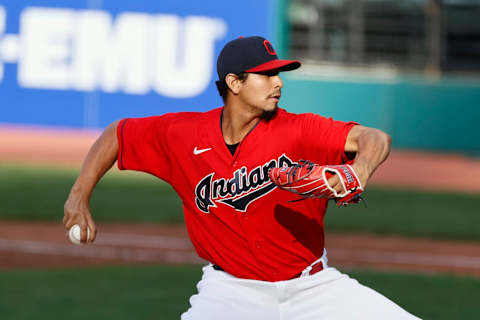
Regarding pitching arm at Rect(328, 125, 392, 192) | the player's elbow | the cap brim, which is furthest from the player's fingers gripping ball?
the cap brim

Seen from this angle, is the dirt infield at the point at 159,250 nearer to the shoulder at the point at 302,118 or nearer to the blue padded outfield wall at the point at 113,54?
the shoulder at the point at 302,118

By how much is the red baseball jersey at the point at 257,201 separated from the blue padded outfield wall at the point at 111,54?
16.9 meters

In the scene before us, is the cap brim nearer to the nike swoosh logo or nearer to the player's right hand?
the nike swoosh logo

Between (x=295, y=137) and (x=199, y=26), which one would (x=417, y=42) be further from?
(x=295, y=137)

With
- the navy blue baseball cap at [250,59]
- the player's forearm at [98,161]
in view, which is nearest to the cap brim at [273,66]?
the navy blue baseball cap at [250,59]

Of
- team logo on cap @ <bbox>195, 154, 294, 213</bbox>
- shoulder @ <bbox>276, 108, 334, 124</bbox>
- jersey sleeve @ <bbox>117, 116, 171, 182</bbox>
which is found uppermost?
shoulder @ <bbox>276, 108, 334, 124</bbox>

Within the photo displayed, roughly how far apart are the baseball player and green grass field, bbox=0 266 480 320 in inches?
104

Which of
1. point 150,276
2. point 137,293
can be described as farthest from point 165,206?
point 137,293

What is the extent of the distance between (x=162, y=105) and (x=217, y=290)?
679 inches

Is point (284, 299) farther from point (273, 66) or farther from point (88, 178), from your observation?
point (88, 178)

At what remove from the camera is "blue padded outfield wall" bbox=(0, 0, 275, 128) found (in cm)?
2064

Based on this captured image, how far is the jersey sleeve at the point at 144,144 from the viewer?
424 centimetres

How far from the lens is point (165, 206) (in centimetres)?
1259

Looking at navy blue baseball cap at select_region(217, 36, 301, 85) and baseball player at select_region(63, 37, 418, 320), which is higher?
navy blue baseball cap at select_region(217, 36, 301, 85)
